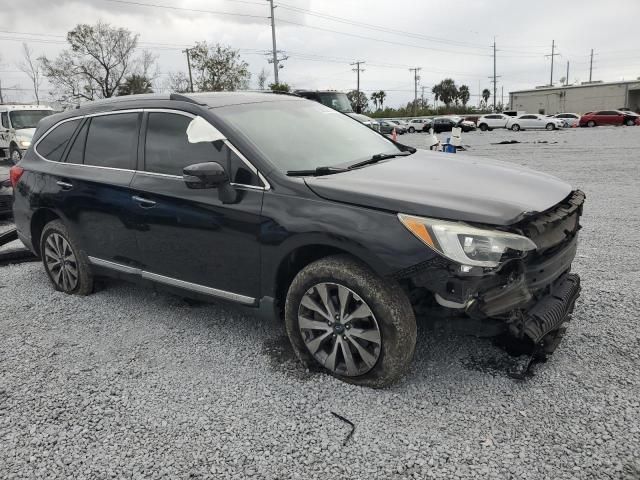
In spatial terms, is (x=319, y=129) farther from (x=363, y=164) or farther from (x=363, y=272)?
(x=363, y=272)

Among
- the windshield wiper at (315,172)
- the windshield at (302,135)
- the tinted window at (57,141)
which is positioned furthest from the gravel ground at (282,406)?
the tinted window at (57,141)

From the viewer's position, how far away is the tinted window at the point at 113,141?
13.0ft

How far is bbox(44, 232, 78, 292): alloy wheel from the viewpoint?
15.0 feet

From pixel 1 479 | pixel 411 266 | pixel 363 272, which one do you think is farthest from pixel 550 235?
pixel 1 479

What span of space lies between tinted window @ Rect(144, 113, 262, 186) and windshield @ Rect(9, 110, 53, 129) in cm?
1640

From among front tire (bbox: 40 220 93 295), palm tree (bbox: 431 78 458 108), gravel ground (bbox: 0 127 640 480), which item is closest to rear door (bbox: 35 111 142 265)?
front tire (bbox: 40 220 93 295)

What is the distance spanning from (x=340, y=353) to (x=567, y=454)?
1.28 metres

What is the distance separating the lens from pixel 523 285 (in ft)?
8.89

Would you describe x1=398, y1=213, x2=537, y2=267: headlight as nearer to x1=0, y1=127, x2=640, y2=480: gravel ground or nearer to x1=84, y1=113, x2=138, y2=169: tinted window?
x1=0, y1=127, x2=640, y2=480: gravel ground

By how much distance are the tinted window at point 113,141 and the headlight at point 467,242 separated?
2462mm

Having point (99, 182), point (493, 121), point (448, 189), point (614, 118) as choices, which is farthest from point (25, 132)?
point (614, 118)

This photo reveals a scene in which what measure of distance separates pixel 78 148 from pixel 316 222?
268cm

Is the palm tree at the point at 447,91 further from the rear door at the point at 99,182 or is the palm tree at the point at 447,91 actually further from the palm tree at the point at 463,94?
the rear door at the point at 99,182

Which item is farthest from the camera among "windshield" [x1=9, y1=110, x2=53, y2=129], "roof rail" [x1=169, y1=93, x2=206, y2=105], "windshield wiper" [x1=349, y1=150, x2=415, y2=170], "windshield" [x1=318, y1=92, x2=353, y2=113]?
"windshield" [x1=318, y1=92, x2=353, y2=113]
